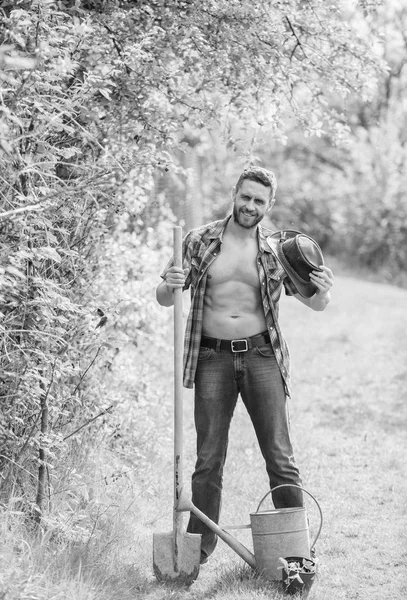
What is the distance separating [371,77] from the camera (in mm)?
6359

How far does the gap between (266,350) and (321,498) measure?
2.14m

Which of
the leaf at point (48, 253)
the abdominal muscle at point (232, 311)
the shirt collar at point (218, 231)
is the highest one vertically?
the shirt collar at point (218, 231)

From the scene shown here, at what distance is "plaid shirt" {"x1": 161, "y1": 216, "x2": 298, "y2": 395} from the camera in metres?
5.02

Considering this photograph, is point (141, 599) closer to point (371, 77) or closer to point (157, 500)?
point (157, 500)

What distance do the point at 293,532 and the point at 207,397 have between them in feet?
2.73

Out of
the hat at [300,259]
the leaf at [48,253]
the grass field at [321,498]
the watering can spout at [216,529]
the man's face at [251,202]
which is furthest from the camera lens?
the hat at [300,259]

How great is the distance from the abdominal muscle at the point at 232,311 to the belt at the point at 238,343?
27 millimetres

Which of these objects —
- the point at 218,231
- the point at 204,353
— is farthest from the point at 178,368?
the point at 218,231

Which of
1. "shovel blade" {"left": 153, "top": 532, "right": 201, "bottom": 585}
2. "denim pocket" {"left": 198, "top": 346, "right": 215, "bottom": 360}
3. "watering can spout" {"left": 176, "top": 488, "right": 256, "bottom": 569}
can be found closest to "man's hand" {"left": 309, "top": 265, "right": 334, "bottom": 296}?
"denim pocket" {"left": 198, "top": 346, "right": 215, "bottom": 360}

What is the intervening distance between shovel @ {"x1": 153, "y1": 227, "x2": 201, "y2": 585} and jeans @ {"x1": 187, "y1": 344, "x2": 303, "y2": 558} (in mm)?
242

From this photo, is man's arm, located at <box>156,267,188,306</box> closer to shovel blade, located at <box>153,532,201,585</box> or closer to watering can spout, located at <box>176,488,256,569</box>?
watering can spout, located at <box>176,488,256,569</box>

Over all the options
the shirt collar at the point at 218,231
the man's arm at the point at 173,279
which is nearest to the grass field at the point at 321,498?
the man's arm at the point at 173,279

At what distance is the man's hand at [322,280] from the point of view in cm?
494

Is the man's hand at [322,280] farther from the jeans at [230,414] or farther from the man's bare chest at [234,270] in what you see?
the jeans at [230,414]
